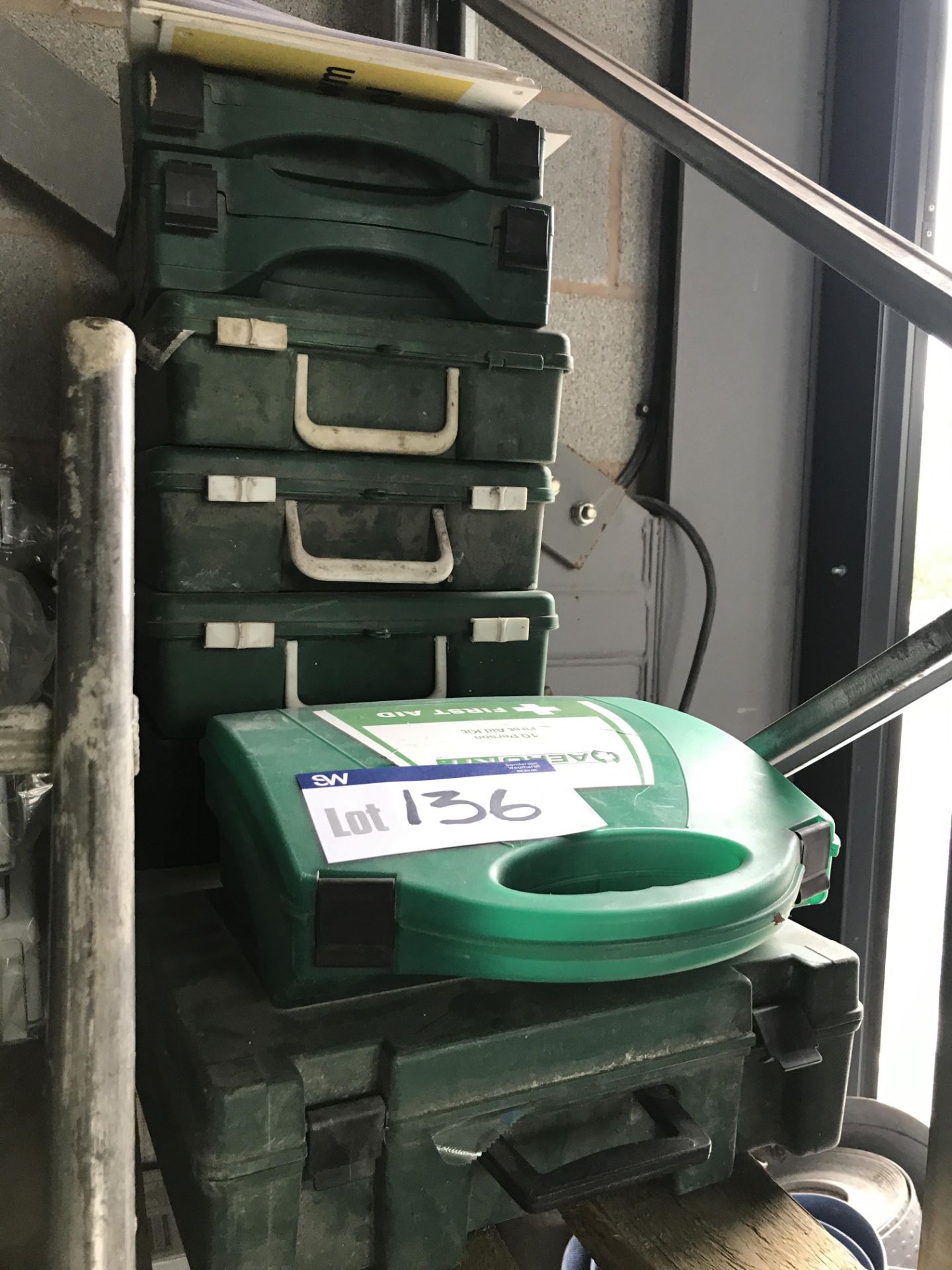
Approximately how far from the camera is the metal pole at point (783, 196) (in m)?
0.64

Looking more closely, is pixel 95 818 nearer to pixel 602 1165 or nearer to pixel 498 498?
pixel 602 1165

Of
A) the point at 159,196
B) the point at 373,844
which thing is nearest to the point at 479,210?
the point at 159,196

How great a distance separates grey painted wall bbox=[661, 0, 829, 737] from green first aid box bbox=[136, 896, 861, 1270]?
0.86 metres

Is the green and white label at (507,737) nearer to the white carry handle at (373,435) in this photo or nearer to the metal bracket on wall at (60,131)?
the white carry handle at (373,435)

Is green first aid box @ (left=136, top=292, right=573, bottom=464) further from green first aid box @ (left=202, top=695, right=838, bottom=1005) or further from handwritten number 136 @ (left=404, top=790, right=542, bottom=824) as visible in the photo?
handwritten number 136 @ (left=404, top=790, right=542, bottom=824)

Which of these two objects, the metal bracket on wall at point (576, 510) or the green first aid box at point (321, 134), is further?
the metal bracket on wall at point (576, 510)

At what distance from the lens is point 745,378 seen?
151cm

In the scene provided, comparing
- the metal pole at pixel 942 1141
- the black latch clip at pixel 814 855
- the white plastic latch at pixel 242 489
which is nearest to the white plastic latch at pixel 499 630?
the white plastic latch at pixel 242 489

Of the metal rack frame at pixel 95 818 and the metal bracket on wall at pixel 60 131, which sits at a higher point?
the metal bracket on wall at pixel 60 131

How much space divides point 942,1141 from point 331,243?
2.78 ft

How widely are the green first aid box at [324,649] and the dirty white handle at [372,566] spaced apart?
0.11 feet

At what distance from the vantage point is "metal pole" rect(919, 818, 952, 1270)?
62 centimetres

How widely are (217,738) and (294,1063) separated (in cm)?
27

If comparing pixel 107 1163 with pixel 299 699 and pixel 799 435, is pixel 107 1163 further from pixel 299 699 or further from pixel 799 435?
pixel 799 435
